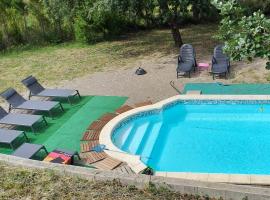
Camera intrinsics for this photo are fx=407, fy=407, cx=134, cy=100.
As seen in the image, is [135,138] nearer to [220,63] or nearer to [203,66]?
[220,63]

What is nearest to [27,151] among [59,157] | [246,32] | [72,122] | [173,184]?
[59,157]

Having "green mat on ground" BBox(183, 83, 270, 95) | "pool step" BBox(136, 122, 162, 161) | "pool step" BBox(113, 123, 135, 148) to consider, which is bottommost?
"pool step" BBox(136, 122, 162, 161)

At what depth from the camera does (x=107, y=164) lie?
926 cm

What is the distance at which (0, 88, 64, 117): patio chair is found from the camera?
478 inches

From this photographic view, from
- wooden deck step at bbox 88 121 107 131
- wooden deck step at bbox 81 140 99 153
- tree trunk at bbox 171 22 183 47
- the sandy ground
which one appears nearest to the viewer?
wooden deck step at bbox 81 140 99 153

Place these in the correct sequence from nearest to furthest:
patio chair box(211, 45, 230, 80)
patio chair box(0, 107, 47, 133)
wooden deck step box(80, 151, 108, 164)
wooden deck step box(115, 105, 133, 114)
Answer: wooden deck step box(80, 151, 108, 164)
patio chair box(0, 107, 47, 133)
wooden deck step box(115, 105, 133, 114)
patio chair box(211, 45, 230, 80)

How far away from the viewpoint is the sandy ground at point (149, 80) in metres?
13.5

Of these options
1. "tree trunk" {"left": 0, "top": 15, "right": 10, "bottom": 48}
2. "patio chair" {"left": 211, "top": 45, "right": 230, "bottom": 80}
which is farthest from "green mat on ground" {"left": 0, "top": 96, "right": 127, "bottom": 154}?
"tree trunk" {"left": 0, "top": 15, "right": 10, "bottom": 48}

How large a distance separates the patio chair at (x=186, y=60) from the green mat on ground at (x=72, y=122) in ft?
8.28

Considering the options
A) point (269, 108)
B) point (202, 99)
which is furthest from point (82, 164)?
point (269, 108)

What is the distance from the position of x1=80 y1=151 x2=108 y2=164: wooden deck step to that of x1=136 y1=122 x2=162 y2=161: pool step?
3.56 feet

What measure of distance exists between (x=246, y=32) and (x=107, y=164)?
528 centimetres

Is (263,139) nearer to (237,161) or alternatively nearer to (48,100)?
(237,161)

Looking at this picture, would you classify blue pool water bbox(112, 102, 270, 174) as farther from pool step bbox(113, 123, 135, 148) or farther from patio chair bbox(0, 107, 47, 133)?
patio chair bbox(0, 107, 47, 133)
